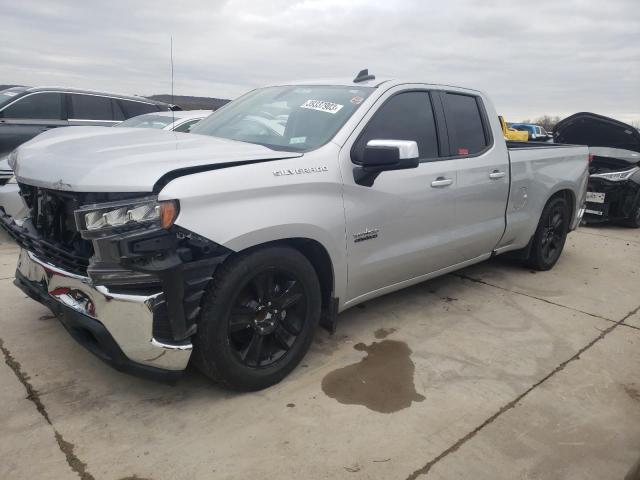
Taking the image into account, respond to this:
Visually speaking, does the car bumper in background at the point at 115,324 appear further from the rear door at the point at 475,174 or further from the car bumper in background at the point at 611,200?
the car bumper in background at the point at 611,200

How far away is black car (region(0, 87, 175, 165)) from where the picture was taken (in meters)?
7.80

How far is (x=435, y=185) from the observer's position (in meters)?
3.68

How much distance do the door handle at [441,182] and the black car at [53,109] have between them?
4899 millimetres

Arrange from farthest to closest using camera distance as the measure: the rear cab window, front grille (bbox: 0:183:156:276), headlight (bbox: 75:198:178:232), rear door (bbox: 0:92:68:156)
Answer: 1. the rear cab window
2. rear door (bbox: 0:92:68:156)
3. front grille (bbox: 0:183:156:276)
4. headlight (bbox: 75:198:178:232)

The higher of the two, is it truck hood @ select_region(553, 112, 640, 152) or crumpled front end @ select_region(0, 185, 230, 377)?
truck hood @ select_region(553, 112, 640, 152)

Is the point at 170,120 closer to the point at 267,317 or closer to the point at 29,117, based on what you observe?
the point at 29,117

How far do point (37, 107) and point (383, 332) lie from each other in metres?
7.18

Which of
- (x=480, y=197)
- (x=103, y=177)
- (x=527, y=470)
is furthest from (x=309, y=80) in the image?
(x=527, y=470)

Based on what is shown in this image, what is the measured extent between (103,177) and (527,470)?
2341 mm

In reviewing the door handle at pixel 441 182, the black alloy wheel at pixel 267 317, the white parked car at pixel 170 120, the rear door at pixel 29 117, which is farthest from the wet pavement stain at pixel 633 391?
the rear door at pixel 29 117

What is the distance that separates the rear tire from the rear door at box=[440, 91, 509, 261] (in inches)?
35.9

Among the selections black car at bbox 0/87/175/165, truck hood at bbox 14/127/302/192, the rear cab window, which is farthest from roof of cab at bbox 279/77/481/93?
the rear cab window

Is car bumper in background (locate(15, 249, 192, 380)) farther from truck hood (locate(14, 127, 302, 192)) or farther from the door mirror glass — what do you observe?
the door mirror glass

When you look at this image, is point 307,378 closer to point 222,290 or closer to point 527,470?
point 222,290
